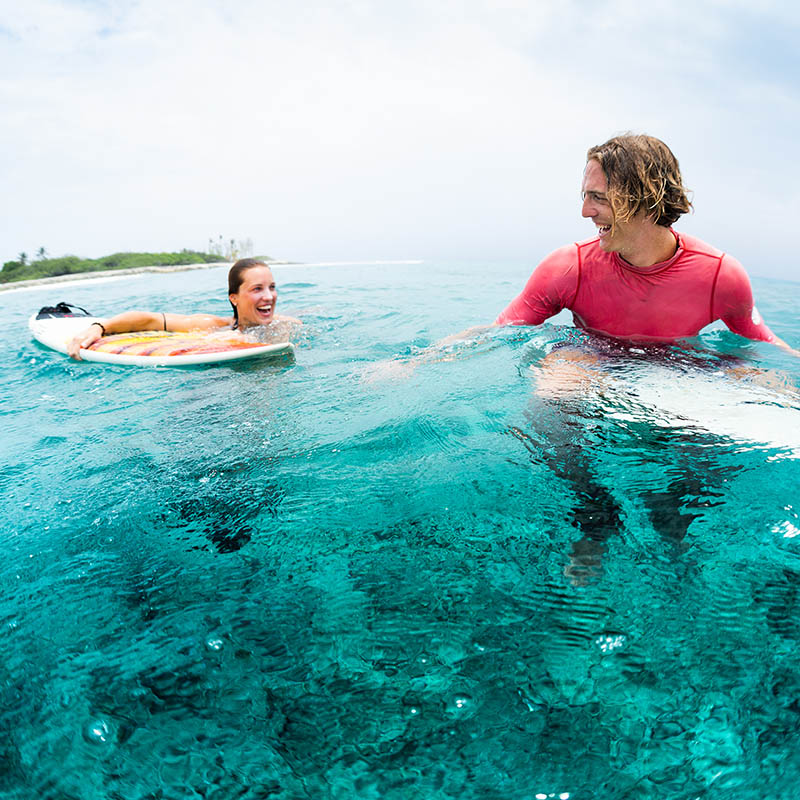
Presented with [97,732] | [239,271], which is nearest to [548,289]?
[97,732]

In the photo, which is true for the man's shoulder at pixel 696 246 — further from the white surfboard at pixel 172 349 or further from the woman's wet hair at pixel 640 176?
the white surfboard at pixel 172 349

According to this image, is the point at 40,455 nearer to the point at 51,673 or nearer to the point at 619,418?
the point at 51,673

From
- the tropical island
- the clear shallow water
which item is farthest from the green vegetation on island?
the clear shallow water

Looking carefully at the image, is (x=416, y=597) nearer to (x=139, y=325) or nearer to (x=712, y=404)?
(x=712, y=404)

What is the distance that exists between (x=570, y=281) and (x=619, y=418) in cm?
80

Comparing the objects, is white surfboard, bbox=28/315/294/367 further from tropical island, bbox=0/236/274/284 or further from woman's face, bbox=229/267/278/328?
tropical island, bbox=0/236/274/284

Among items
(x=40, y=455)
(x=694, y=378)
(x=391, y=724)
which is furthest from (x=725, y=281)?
(x=40, y=455)

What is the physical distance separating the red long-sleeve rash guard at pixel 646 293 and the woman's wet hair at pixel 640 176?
28 centimetres

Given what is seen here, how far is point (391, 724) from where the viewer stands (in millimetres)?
1145

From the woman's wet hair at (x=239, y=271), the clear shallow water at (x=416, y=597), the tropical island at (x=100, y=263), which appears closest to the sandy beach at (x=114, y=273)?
the tropical island at (x=100, y=263)

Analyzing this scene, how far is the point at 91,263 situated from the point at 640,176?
44.9ft

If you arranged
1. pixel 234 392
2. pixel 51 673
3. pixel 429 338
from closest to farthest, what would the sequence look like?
pixel 51 673 → pixel 234 392 → pixel 429 338

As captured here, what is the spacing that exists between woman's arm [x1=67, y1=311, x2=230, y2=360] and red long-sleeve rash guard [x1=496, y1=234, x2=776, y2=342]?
2.68m

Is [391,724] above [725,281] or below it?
below
